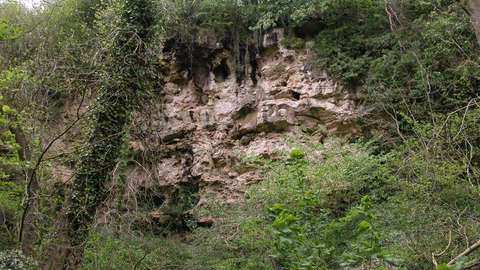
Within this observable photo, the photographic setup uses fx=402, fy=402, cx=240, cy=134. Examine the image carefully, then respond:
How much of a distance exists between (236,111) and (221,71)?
1.61 m

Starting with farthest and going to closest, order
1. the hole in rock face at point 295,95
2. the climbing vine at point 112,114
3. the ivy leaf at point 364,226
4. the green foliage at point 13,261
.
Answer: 1. the hole in rock face at point 295,95
2. the climbing vine at point 112,114
3. the green foliage at point 13,261
4. the ivy leaf at point 364,226

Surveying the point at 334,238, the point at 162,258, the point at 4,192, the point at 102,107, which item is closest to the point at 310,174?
the point at 334,238

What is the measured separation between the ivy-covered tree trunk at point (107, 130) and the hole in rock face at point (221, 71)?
442 cm

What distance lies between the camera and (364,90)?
10.6m

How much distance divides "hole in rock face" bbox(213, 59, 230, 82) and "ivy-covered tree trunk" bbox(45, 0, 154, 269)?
4424 millimetres

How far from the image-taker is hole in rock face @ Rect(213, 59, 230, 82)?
12125mm

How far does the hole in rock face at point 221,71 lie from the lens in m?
12.1

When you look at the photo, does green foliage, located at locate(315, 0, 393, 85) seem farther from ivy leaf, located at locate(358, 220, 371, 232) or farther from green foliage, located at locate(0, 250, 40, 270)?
ivy leaf, located at locate(358, 220, 371, 232)

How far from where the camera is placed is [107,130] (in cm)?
701

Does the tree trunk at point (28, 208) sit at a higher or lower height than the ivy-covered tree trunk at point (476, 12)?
lower

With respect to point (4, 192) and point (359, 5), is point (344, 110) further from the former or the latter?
point (4, 192)

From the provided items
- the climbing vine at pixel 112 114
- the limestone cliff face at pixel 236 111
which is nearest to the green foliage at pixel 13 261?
the climbing vine at pixel 112 114

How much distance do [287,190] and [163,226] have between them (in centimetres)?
496

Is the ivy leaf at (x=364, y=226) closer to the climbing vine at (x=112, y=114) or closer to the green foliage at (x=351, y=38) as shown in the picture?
the climbing vine at (x=112, y=114)
